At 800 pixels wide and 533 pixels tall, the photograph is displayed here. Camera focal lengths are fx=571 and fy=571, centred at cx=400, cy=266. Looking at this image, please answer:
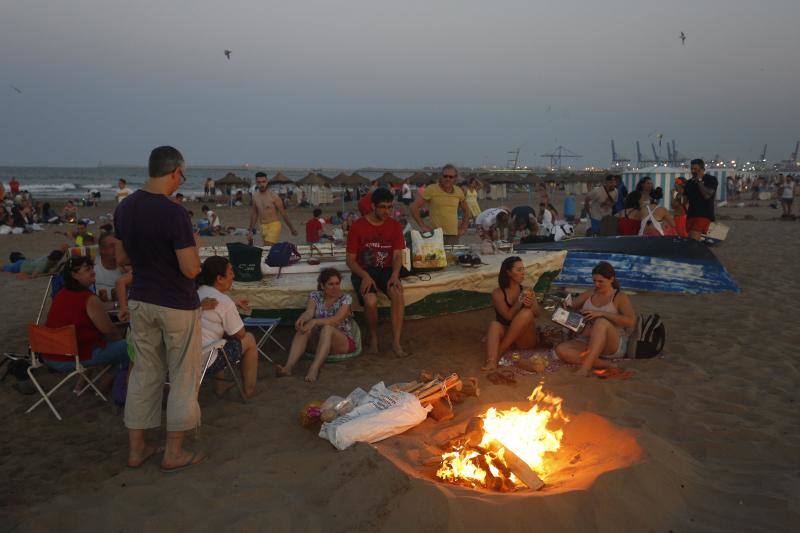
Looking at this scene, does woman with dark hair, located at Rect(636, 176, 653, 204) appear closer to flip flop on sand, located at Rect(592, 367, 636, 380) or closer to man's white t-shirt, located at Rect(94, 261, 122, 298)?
flip flop on sand, located at Rect(592, 367, 636, 380)

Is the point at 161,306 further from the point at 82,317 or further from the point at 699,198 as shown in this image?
the point at 699,198

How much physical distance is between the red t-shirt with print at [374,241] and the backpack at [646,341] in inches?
90.7

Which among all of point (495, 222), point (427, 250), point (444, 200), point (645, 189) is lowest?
point (495, 222)

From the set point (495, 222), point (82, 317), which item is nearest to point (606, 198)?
point (495, 222)

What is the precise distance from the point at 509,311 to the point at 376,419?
2.06m

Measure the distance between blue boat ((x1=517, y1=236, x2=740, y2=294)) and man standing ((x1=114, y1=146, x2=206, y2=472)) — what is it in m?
5.52

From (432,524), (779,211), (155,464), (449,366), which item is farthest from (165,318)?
(779,211)

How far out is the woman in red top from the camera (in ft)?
13.8

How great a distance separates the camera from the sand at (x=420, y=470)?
109 inches

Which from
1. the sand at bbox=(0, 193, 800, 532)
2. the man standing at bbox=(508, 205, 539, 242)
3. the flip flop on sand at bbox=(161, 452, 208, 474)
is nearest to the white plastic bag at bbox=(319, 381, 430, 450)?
the sand at bbox=(0, 193, 800, 532)

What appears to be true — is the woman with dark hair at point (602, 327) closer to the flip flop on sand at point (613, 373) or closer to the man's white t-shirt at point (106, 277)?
the flip flop on sand at point (613, 373)

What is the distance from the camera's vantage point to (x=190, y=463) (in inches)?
132

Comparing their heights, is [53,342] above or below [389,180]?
below

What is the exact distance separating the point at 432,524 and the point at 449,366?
2.57 m
